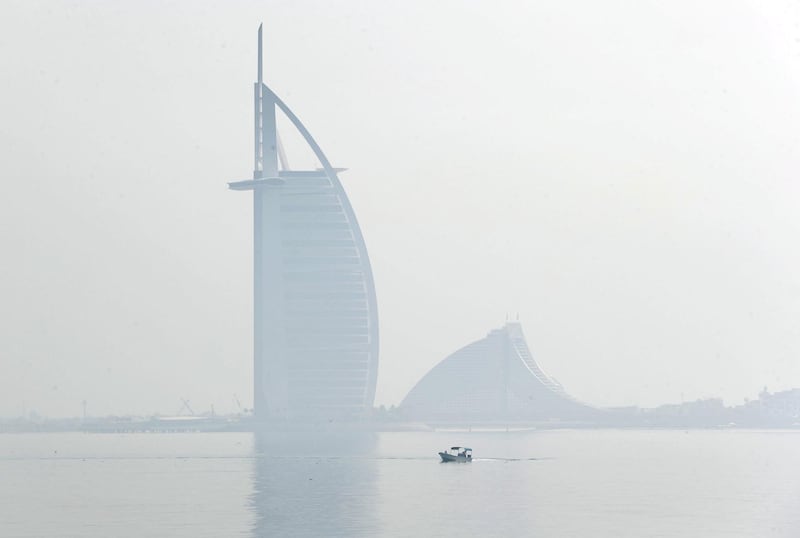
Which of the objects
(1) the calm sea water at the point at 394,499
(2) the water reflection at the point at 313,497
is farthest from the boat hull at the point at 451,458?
(2) the water reflection at the point at 313,497

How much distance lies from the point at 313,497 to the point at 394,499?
5976 millimetres

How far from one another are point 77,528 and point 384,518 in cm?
1907

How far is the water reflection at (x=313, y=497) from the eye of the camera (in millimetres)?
94613

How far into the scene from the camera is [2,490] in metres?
130

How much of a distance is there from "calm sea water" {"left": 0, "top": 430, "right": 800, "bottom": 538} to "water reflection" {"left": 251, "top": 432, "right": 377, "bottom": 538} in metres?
0.13

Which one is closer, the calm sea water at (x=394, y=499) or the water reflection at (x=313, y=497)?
the water reflection at (x=313, y=497)

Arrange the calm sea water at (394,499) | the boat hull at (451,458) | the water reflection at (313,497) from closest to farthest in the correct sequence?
the water reflection at (313,497)
the calm sea water at (394,499)
the boat hull at (451,458)

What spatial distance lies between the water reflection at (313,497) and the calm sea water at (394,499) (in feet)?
0.41

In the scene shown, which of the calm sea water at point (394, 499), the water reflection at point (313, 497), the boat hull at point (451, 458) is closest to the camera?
the water reflection at point (313, 497)

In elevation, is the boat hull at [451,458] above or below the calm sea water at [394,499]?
above

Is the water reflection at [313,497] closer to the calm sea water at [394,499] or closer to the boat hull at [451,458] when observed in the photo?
the calm sea water at [394,499]

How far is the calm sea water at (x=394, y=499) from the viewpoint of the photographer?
9525 centimetres

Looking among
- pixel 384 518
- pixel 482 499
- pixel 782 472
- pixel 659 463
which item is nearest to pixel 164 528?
pixel 384 518

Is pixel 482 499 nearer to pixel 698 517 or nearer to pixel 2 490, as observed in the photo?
pixel 698 517
